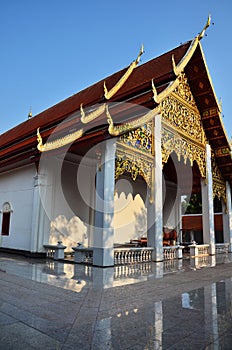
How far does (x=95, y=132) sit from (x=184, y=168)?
6.04 metres

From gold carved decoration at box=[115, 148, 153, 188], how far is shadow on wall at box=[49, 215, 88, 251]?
2782 mm

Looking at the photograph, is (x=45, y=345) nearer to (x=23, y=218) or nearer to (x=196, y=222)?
(x=23, y=218)

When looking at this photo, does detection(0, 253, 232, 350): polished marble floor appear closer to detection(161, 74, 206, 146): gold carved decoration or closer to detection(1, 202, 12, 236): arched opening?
detection(1, 202, 12, 236): arched opening

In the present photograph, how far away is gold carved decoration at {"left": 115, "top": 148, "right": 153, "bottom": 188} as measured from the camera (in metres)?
→ 6.76

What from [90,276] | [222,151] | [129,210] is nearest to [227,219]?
[222,151]

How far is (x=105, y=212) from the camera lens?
245 inches

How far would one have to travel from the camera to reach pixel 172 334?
2322mm

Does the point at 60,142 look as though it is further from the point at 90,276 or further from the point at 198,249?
the point at 198,249

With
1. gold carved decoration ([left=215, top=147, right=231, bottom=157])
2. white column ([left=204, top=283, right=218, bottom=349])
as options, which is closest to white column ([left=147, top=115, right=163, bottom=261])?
white column ([left=204, top=283, right=218, bottom=349])

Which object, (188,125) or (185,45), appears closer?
(185,45)

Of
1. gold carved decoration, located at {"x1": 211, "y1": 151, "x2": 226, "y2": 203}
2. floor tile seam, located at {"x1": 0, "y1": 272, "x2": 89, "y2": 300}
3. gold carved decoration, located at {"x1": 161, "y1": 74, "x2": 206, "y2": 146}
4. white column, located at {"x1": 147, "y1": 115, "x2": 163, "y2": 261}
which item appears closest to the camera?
floor tile seam, located at {"x1": 0, "y1": 272, "x2": 89, "y2": 300}

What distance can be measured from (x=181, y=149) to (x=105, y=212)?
13.0 feet

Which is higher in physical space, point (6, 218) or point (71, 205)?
point (71, 205)

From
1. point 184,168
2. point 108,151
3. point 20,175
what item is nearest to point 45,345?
point 108,151
